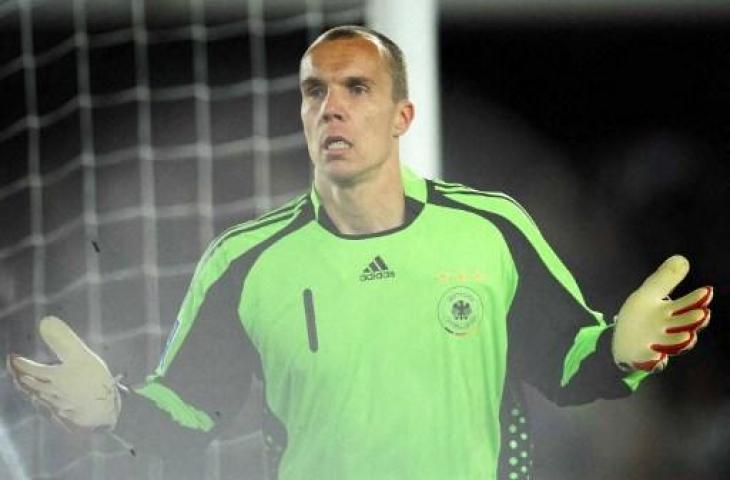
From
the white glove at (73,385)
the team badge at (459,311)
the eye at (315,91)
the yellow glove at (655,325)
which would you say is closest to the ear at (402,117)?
the eye at (315,91)

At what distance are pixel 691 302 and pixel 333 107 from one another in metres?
0.60

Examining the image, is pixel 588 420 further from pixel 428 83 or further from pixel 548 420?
pixel 428 83

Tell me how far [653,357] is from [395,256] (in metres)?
0.40

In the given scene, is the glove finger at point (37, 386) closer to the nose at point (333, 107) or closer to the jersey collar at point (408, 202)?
the jersey collar at point (408, 202)

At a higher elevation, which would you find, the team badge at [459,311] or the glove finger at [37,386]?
the team badge at [459,311]

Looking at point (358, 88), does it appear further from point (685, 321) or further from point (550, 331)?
point (685, 321)

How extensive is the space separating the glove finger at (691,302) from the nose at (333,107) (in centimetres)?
56

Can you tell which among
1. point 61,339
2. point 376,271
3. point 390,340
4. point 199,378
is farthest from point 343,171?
point 61,339

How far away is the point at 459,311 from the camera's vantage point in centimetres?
177

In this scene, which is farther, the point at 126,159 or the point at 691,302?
the point at 126,159

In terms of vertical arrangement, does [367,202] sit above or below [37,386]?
above

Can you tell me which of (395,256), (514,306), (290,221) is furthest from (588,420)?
(290,221)

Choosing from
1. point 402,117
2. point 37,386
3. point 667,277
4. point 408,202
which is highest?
point 402,117

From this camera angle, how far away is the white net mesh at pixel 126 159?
5.99ft
